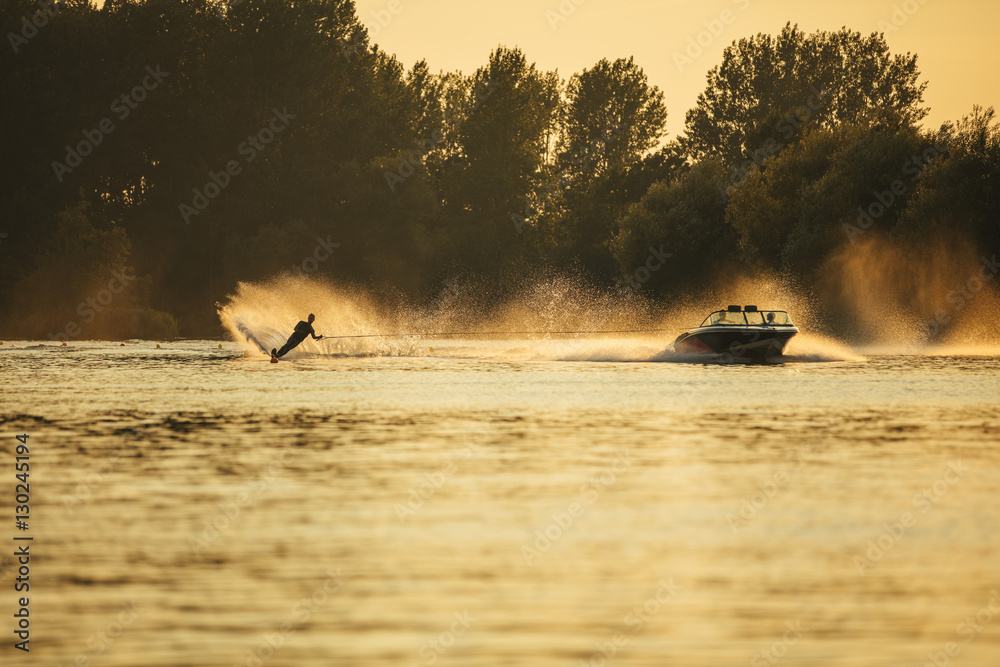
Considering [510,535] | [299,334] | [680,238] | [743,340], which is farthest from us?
[680,238]

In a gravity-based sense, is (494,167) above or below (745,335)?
above

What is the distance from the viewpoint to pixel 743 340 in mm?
44688

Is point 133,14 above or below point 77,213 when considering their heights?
above

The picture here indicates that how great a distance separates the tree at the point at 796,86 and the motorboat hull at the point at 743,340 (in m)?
77.5

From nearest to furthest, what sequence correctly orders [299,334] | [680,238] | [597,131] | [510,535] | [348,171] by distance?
[510,535], [299,334], [680,238], [348,171], [597,131]

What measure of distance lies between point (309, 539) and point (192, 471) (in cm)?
511

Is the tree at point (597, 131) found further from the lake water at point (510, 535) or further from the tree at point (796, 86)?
the lake water at point (510, 535)

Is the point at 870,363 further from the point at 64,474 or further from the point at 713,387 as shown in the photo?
the point at 64,474

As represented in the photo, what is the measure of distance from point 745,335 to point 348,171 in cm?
6527

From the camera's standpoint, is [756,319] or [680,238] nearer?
[756,319]

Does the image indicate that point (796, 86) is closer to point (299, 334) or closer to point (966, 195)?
point (966, 195)

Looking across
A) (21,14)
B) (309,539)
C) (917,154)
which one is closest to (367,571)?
(309,539)

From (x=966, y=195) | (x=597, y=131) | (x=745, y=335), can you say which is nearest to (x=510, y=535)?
(x=745, y=335)

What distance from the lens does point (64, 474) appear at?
53.7ft
